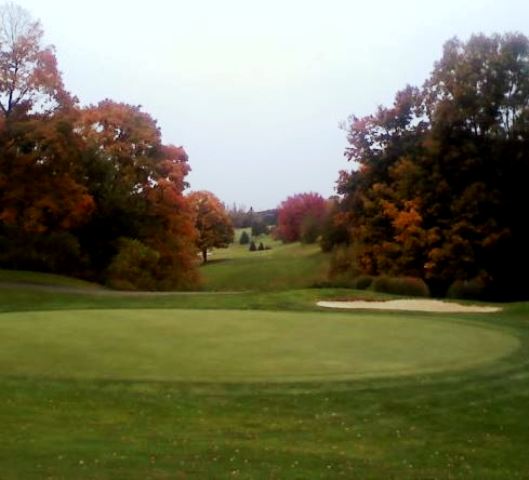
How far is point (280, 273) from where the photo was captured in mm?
56656

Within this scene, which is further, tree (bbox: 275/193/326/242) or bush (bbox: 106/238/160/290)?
tree (bbox: 275/193/326/242)

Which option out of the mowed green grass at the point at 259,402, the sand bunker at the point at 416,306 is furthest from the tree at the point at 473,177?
the mowed green grass at the point at 259,402

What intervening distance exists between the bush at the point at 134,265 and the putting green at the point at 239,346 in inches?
699

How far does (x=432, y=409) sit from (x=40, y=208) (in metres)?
21.9

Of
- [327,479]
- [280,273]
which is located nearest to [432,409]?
[327,479]

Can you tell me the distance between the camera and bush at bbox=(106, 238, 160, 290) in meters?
33.5

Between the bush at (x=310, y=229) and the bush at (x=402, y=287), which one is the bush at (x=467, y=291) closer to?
the bush at (x=402, y=287)

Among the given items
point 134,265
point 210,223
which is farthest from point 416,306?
point 210,223

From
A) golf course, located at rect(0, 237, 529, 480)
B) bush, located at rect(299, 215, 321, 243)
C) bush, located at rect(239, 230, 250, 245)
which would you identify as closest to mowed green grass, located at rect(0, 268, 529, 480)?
golf course, located at rect(0, 237, 529, 480)

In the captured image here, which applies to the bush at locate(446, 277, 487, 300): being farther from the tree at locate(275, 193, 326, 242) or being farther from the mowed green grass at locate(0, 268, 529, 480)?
the tree at locate(275, 193, 326, 242)

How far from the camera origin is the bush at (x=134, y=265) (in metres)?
33.5

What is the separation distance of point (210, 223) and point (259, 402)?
60.2 m

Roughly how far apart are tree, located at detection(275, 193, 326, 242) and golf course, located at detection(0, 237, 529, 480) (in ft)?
198

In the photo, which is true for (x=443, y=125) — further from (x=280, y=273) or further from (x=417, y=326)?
(x=280, y=273)
